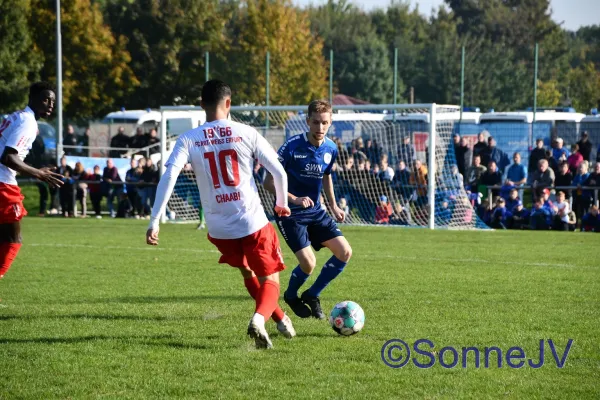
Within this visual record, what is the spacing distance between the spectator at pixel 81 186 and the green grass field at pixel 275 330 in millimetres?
9668

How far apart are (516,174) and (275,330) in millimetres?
14504

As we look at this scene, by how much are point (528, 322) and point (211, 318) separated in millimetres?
2682

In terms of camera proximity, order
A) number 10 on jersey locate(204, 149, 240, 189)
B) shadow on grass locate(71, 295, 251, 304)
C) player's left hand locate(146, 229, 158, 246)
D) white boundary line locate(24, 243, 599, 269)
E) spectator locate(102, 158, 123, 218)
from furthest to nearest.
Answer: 1. spectator locate(102, 158, 123, 218)
2. white boundary line locate(24, 243, 599, 269)
3. shadow on grass locate(71, 295, 251, 304)
4. number 10 on jersey locate(204, 149, 240, 189)
5. player's left hand locate(146, 229, 158, 246)

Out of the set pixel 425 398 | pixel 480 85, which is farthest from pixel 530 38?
pixel 425 398

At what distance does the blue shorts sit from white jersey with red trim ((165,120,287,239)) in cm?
145

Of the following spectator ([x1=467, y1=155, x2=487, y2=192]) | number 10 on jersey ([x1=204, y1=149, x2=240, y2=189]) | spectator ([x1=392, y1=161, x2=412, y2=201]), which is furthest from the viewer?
spectator ([x1=467, y1=155, x2=487, y2=192])

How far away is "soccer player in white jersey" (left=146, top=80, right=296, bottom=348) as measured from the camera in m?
6.24

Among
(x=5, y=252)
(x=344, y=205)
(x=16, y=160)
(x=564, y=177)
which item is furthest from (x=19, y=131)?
(x=564, y=177)

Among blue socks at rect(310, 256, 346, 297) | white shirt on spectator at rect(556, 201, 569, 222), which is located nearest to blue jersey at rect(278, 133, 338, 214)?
blue socks at rect(310, 256, 346, 297)

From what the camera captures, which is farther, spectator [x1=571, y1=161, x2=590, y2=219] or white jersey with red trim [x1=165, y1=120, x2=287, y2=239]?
spectator [x1=571, y1=161, x2=590, y2=219]

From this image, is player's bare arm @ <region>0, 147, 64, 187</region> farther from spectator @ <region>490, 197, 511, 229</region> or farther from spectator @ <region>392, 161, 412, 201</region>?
spectator @ <region>490, 197, 511, 229</region>

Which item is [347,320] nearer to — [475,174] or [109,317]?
[109,317]

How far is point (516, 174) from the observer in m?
20.6

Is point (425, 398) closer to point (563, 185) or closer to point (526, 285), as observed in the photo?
point (526, 285)
